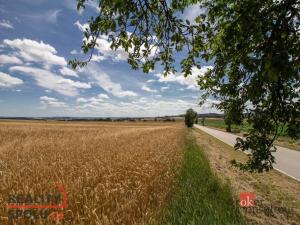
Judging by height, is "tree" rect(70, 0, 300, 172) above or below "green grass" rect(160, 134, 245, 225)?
above

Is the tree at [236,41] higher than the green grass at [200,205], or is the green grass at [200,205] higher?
the tree at [236,41]

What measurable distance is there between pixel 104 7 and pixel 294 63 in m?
2.77

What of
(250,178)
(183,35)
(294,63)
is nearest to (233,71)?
(183,35)

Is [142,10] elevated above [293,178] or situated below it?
above

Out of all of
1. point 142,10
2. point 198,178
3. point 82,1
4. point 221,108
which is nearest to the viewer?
point 82,1

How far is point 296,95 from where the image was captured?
4.80 meters

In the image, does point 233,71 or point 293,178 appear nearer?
point 233,71

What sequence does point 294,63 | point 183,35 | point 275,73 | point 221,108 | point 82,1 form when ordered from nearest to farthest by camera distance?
point 275,73, point 294,63, point 82,1, point 183,35, point 221,108

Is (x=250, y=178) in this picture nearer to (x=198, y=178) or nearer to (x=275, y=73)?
(x=198, y=178)

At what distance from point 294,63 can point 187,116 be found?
81.0 metres

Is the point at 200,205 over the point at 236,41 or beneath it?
beneath

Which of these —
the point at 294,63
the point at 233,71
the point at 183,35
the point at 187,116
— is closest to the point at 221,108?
the point at 233,71

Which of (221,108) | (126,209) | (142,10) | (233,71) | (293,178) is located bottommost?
(293,178)

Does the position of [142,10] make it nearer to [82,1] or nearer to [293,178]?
[82,1]
